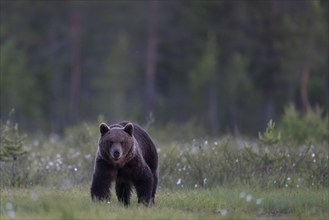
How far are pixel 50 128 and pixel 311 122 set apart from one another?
22.6 metres

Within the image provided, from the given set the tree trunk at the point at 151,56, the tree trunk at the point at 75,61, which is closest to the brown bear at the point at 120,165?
the tree trunk at the point at 151,56

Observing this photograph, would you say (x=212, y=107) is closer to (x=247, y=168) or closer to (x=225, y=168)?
(x=225, y=168)

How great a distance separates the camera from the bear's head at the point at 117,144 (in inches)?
475

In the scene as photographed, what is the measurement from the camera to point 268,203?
1351 cm

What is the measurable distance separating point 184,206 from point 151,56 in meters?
31.9

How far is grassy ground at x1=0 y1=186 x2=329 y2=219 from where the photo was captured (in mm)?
11008

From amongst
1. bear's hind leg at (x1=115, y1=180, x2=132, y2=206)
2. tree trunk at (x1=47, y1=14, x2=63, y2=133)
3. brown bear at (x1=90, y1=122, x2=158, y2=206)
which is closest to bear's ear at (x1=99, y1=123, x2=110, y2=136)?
brown bear at (x1=90, y1=122, x2=158, y2=206)

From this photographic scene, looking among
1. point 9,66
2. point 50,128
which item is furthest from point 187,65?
point 9,66

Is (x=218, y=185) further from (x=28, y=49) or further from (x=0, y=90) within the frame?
(x=28, y=49)

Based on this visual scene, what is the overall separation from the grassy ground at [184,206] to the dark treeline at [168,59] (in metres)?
26.8

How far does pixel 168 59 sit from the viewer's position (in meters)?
48.1

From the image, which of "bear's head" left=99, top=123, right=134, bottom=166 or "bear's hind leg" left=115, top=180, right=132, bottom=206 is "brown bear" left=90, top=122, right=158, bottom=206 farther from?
"bear's hind leg" left=115, top=180, right=132, bottom=206

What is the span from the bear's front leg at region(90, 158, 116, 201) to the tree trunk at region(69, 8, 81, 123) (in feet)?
107

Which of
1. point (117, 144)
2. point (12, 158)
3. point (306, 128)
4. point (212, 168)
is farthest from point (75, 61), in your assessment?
point (117, 144)
